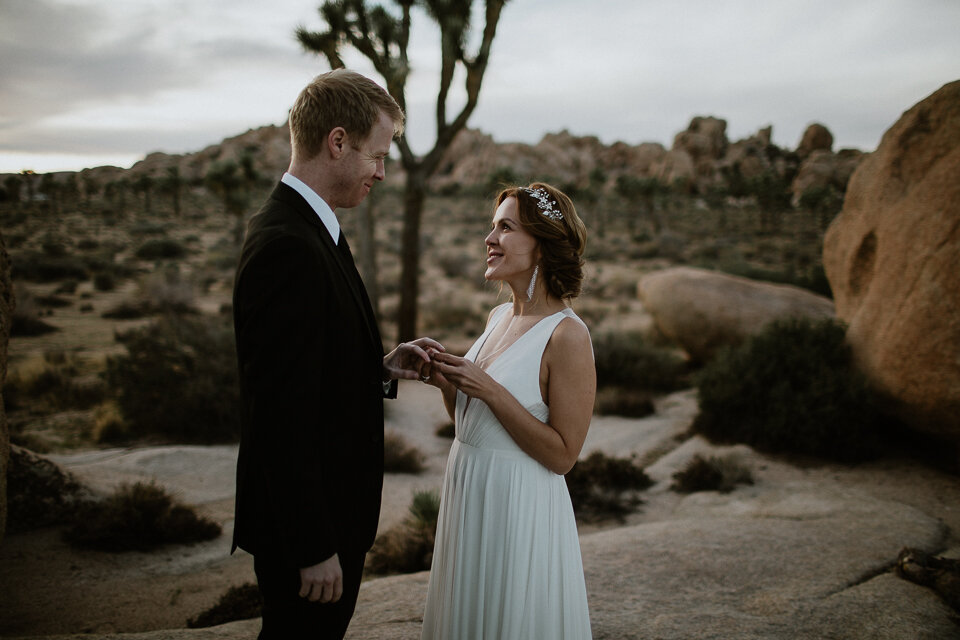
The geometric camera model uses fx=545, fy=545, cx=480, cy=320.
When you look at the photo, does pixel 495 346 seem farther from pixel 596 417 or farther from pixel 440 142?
pixel 440 142

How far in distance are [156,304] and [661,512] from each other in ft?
41.6

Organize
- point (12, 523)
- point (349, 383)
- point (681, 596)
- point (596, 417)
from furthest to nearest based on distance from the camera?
point (596, 417) → point (12, 523) → point (681, 596) → point (349, 383)

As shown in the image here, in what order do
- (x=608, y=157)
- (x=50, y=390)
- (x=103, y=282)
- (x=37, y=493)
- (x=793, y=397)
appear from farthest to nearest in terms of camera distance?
(x=608, y=157) → (x=103, y=282) → (x=50, y=390) → (x=793, y=397) → (x=37, y=493)

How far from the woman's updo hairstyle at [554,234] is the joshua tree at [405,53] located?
7.57m

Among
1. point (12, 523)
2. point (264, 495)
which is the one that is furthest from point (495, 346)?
point (12, 523)

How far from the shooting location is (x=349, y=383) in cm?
165

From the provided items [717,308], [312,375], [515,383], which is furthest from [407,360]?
[717,308]

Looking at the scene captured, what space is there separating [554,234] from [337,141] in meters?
0.98

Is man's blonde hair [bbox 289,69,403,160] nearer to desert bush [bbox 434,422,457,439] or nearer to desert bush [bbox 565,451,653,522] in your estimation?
desert bush [bbox 565,451,653,522]

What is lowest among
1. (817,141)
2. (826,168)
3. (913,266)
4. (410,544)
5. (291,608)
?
(410,544)

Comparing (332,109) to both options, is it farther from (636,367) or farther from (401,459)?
(636,367)

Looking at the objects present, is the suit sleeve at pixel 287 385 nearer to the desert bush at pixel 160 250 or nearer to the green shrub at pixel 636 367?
the green shrub at pixel 636 367

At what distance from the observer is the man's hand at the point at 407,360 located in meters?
2.08

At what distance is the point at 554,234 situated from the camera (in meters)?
2.28
